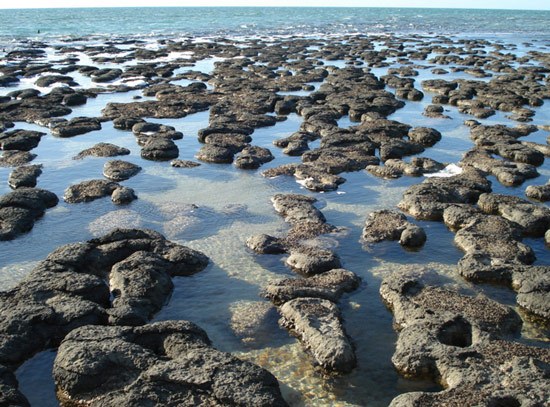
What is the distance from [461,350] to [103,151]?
16.7 m

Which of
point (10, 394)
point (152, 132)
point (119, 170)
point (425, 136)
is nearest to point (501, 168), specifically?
point (425, 136)

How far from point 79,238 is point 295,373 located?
26.4 feet

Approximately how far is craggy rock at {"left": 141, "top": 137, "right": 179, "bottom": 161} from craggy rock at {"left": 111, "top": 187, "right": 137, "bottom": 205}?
13.8 ft

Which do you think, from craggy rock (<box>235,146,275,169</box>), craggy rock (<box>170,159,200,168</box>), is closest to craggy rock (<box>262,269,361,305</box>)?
craggy rock (<box>235,146,275,169</box>)

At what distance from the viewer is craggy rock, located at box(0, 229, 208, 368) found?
10.0m

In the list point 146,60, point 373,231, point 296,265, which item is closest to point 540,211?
point 373,231

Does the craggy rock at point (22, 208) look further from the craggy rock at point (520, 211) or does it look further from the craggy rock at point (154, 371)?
the craggy rock at point (520, 211)

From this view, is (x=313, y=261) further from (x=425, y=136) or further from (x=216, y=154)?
(x=425, y=136)

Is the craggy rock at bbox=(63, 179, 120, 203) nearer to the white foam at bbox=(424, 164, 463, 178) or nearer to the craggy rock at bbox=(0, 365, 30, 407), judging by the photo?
the craggy rock at bbox=(0, 365, 30, 407)

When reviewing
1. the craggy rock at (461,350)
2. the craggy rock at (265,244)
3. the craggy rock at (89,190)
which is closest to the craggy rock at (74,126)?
the craggy rock at (89,190)

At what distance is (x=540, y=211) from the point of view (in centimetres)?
1538

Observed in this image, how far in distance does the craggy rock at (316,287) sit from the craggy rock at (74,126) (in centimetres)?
1661

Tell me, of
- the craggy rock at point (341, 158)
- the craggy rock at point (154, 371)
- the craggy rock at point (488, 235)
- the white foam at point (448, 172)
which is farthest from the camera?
the craggy rock at point (341, 158)

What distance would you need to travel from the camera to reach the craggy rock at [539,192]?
17.2 meters
